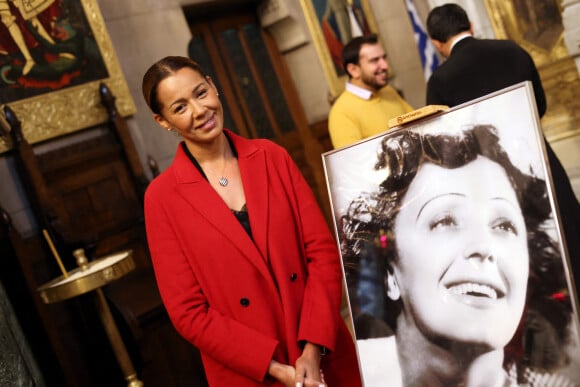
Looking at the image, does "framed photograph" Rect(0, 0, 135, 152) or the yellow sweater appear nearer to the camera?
the yellow sweater

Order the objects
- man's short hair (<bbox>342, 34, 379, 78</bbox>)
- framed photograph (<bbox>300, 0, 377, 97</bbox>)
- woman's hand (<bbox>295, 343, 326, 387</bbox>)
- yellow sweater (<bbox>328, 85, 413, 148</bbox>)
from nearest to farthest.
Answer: woman's hand (<bbox>295, 343, 326, 387</bbox>) → yellow sweater (<bbox>328, 85, 413, 148</bbox>) → man's short hair (<bbox>342, 34, 379, 78</bbox>) → framed photograph (<bbox>300, 0, 377, 97</bbox>)

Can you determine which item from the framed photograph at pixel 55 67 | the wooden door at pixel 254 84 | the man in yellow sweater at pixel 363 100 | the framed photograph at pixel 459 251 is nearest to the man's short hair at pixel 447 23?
the man in yellow sweater at pixel 363 100

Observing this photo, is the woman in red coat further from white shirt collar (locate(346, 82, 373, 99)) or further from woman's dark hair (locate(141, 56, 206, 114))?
white shirt collar (locate(346, 82, 373, 99))

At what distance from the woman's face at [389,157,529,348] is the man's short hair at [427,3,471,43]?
168 cm

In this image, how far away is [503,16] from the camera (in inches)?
282

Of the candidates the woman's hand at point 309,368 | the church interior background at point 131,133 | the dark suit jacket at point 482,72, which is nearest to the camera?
the woman's hand at point 309,368

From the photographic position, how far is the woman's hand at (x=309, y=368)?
1.66m

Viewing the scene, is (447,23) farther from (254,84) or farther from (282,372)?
(254,84)

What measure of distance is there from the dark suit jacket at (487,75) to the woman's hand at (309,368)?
4.99ft

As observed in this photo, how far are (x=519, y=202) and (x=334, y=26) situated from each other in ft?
19.3

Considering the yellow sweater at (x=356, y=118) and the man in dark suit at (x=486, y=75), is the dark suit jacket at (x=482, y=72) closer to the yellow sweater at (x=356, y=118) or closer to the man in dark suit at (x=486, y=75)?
the man in dark suit at (x=486, y=75)

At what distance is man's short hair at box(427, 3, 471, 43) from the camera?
3070mm

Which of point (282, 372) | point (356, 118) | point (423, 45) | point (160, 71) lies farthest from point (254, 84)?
point (282, 372)

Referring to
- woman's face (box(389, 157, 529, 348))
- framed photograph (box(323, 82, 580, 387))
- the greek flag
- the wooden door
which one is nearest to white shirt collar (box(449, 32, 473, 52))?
framed photograph (box(323, 82, 580, 387))
